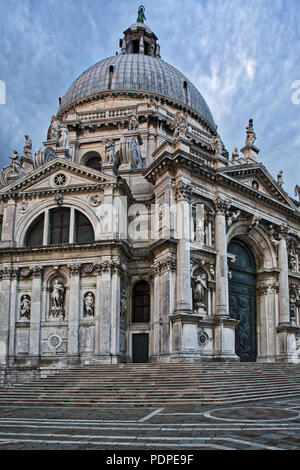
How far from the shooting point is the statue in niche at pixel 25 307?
27250 millimetres

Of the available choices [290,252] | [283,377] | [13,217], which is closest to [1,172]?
[13,217]

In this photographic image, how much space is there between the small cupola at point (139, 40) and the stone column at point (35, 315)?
33.3 metres

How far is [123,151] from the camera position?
31828mm

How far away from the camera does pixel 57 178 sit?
95.8 feet

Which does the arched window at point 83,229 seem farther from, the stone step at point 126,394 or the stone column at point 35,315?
the stone step at point 126,394

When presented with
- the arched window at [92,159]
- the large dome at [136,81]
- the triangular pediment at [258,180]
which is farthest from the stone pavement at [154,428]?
the large dome at [136,81]

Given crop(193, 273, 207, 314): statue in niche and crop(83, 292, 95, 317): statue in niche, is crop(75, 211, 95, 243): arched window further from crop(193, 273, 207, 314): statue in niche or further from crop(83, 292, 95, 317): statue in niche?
crop(193, 273, 207, 314): statue in niche

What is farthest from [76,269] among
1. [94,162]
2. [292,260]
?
[292,260]

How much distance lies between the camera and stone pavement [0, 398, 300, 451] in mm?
8461

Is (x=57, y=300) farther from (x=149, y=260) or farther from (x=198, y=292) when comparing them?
(x=198, y=292)

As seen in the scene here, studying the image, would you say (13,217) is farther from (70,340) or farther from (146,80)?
(146,80)

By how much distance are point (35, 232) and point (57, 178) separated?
3.60 m

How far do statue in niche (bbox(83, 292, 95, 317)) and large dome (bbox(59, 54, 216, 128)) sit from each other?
22.1 m
